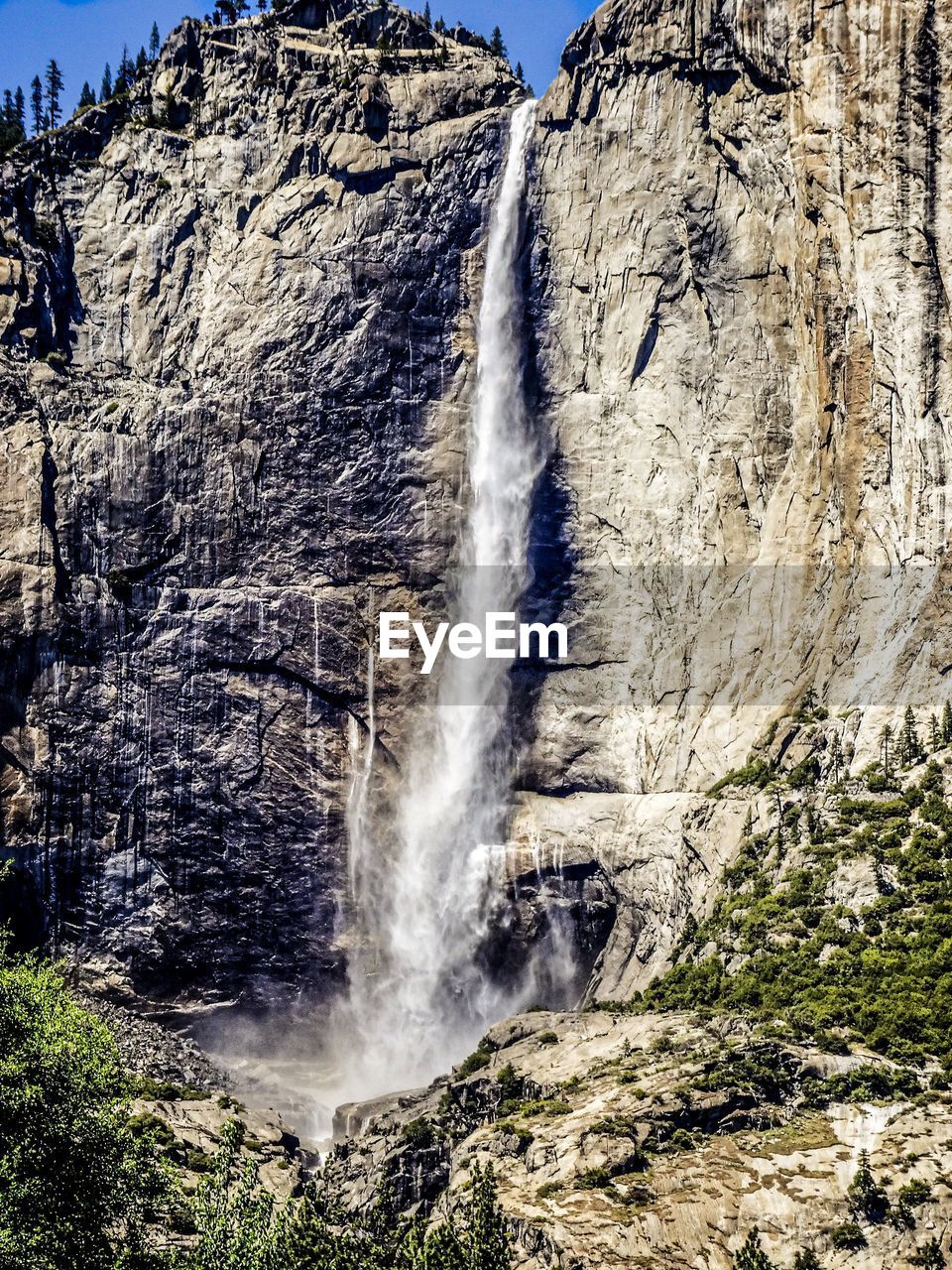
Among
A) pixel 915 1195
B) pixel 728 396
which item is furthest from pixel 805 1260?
pixel 728 396

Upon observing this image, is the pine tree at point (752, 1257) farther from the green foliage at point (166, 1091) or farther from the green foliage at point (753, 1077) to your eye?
the green foliage at point (166, 1091)

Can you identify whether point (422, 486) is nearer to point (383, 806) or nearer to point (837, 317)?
point (383, 806)

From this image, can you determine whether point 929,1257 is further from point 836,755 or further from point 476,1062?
point 836,755

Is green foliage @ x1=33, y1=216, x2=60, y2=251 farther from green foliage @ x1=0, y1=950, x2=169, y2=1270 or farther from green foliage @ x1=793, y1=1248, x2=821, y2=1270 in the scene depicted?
green foliage @ x1=793, y1=1248, x2=821, y2=1270

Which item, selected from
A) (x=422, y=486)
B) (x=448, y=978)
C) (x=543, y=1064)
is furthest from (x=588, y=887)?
(x=422, y=486)

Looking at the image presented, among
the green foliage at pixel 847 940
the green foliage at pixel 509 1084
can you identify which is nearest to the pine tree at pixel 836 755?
the green foliage at pixel 847 940

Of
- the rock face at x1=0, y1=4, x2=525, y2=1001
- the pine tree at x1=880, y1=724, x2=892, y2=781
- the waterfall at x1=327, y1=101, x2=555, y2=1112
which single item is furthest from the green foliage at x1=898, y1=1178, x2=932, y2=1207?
the rock face at x1=0, y1=4, x2=525, y2=1001
